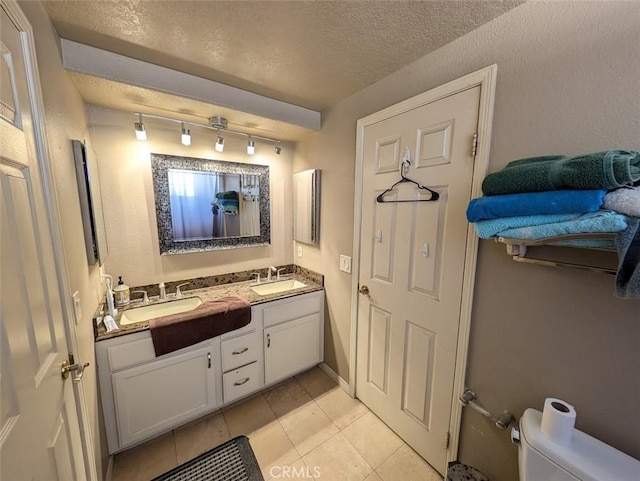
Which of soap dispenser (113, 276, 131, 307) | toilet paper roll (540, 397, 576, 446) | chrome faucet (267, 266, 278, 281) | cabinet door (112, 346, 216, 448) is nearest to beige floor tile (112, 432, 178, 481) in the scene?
cabinet door (112, 346, 216, 448)

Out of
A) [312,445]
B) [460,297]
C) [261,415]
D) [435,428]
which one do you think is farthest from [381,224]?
[261,415]

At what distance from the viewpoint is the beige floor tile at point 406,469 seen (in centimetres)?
142

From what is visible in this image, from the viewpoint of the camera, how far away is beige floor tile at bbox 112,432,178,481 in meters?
1.40

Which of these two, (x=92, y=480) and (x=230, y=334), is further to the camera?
(x=230, y=334)

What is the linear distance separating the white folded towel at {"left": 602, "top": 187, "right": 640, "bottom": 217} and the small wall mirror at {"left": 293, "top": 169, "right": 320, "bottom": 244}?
1675 millimetres

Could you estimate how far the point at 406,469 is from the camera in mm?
1464

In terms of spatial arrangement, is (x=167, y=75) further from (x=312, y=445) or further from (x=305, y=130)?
(x=312, y=445)

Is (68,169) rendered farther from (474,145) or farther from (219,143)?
(474,145)

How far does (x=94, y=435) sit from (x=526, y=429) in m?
1.87

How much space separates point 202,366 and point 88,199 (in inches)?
46.9

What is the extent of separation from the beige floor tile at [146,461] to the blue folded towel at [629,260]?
220 cm

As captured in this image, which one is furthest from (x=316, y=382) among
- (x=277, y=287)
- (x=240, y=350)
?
(x=277, y=287)

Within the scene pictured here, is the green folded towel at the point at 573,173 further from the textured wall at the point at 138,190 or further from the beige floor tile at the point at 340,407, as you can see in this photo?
the textured wall at the point at 138,190

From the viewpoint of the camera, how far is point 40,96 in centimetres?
81
